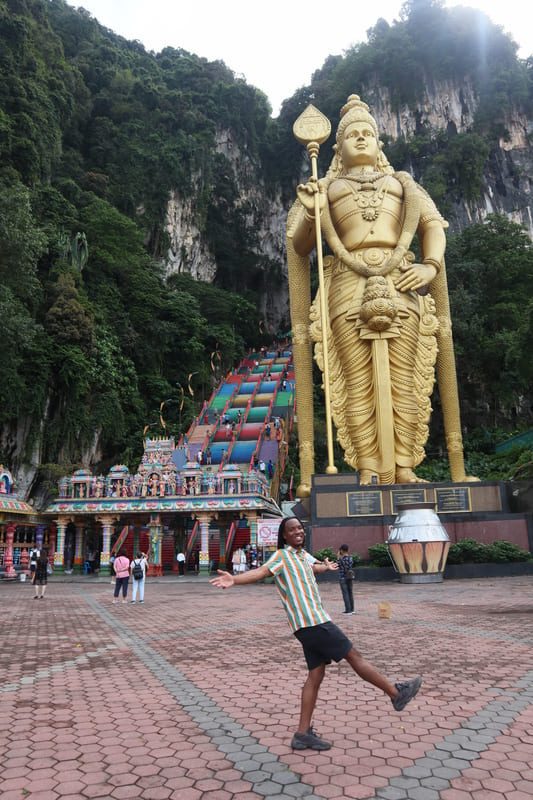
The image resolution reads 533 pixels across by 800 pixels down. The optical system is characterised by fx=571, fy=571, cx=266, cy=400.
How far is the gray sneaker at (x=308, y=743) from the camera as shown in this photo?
102 inches

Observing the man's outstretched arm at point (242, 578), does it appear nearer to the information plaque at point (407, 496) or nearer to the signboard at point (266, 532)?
the signboard at point (266, 532)

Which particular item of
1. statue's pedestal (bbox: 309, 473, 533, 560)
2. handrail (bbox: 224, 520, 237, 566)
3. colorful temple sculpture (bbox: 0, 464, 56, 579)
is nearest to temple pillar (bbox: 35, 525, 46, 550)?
colorful temple sculpture (bbox: 0, 464, 56, 579)

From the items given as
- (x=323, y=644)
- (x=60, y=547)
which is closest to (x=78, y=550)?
(x=60, y=547)

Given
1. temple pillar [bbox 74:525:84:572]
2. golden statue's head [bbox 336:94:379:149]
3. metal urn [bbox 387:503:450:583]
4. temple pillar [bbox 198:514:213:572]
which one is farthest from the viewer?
temple pillar [bbox 74:525:84:572]

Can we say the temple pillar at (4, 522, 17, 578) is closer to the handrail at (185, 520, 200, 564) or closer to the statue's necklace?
the handrail at (185, 520, 200, 564)

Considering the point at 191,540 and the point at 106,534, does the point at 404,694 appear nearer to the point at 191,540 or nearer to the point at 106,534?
the point at 191,540

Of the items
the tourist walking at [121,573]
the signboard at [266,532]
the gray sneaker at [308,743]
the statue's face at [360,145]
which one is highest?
the statue's face at [360,145]

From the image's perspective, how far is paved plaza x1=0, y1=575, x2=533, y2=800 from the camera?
2275 millimetres

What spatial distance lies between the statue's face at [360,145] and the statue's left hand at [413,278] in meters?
3.12

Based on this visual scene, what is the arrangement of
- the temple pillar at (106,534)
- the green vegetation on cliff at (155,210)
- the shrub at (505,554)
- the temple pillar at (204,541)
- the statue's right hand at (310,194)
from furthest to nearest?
the green vegetation on cliff at (155,210) → the temple pillar at (106,534) → the temple pillar at (204,541) → the statue's right hand at (310,194) → the shrub at (505,554)

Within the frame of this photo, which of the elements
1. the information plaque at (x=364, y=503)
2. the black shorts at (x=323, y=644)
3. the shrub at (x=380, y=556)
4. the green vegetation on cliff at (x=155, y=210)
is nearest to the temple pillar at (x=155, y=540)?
the green vegetation on cliff at (x=155, y=210)

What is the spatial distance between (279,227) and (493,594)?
4504cm

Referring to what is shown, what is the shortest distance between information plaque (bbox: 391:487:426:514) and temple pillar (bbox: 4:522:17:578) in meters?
11.5

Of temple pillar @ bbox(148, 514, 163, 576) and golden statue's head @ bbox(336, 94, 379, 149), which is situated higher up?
golden statue's head @ bbox(336, 94, 379, 149)
